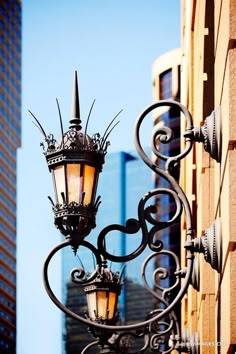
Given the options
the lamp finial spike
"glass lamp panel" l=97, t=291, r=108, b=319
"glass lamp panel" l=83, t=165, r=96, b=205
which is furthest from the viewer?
"glass lamp panel" l=97, t=291, r=108, b=319

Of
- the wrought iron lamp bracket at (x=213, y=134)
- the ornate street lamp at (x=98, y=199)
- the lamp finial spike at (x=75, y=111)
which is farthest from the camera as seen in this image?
the lamp finial spike at (x=75, y=111)

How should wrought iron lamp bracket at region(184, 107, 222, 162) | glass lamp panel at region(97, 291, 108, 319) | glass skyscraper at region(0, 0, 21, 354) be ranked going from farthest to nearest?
glass skyscraper at region(0, 0, 21, 354), glass lamp panel at region(97, 291, 108, 319), wrought iron lamp bracket at region(184, 107, 222, 162)

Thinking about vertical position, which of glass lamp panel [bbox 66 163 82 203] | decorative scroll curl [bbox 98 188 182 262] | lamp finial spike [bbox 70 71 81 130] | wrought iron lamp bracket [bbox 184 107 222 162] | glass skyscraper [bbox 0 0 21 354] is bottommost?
decorative scroll curl [bbox 98 188 182 262]

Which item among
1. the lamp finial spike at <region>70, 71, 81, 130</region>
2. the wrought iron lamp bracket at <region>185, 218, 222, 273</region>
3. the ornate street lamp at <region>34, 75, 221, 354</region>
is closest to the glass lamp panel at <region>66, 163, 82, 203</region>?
the ornate street lamp at <region>34, 75, 221, 354</region>

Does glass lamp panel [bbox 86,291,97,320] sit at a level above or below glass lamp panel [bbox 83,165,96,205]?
above

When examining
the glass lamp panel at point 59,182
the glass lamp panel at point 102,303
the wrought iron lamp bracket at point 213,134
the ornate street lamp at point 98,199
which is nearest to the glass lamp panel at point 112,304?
the glass lamp panel at point 102,303

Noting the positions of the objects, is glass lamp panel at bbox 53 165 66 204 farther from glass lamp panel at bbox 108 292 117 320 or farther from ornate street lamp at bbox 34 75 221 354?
glass lamp panel at bbox 108 292 117 320

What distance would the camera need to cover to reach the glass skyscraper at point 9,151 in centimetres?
12156

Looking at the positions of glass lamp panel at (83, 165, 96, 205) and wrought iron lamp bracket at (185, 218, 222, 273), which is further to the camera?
glass lamp panel at (83, 165, 96, 205)

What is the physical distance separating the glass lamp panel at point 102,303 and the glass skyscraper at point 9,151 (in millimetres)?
99150

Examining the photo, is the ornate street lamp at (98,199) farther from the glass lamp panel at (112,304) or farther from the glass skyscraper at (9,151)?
the glass skyscraper at (9,151)

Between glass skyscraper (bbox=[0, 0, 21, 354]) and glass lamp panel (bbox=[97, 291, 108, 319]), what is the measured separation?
3904 inches

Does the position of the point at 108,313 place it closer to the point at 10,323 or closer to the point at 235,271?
the point at 235,271

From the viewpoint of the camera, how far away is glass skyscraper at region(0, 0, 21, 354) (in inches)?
4786
